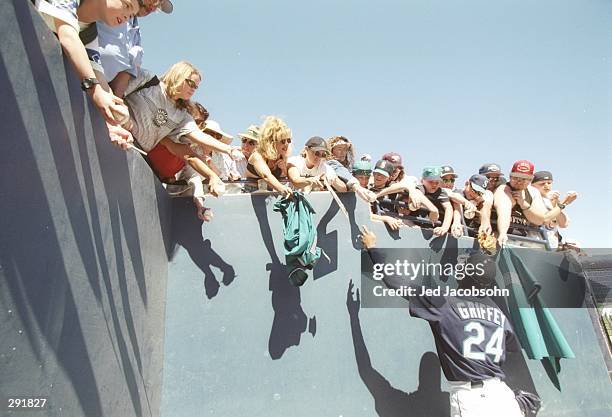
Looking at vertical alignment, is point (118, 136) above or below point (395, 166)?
below

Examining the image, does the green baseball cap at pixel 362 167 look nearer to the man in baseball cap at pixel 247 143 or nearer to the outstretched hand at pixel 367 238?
the outstretched hand at pixel 367 238

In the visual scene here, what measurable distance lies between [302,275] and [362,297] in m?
0.83

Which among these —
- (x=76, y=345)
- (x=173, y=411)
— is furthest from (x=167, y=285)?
(x=76, y=345)

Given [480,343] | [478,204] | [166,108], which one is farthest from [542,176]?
[166,108]

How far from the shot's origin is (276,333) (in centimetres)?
Result: 451

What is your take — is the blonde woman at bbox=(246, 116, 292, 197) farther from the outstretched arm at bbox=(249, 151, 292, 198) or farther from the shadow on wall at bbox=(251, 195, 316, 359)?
the shadow on wall at bbox=(251, 195, 316, 359)

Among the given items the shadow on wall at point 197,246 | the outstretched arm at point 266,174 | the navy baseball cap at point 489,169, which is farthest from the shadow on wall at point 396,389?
the navy baseball cap at point 489,169

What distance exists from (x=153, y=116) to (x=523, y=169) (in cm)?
442

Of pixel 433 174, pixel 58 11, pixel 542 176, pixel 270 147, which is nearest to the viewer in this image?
pixel 58 11

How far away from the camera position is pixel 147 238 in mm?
3959

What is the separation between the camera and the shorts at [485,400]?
3.68 m

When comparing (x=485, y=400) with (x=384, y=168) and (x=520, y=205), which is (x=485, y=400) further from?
(x=520, y=205)

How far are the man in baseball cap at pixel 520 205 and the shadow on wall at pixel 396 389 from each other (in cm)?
179

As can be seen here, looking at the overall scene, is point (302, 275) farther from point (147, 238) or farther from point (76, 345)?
point (76, 345)
